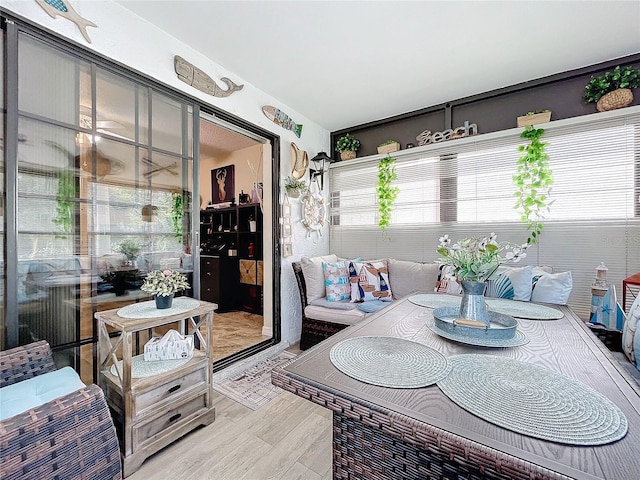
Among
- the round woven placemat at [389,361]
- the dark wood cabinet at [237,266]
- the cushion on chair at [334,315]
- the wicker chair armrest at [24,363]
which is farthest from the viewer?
Result: the dark wood cabinet at [237,266]

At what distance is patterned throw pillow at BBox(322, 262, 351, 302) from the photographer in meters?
2.96

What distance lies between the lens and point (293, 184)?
10.5 feet

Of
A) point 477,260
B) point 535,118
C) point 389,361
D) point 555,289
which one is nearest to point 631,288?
point 555,289

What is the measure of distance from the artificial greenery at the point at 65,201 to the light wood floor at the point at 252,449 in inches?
53.4

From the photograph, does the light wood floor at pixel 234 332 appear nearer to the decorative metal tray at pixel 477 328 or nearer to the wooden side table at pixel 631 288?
the decorative metal tray at pixel 477 328

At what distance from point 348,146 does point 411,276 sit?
6.00 feet

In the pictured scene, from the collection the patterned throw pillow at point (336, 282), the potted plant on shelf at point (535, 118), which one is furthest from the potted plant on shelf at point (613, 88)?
the patterned throw pillow at point (336, 282)

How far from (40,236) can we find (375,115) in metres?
3.21

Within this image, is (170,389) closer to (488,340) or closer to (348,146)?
(488,340)

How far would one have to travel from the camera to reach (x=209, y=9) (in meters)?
1.81

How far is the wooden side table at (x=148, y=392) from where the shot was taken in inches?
57.2

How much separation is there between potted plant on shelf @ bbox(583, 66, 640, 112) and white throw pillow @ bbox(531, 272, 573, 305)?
4.70 ft

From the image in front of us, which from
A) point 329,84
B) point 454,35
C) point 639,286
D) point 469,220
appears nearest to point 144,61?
point 329,84

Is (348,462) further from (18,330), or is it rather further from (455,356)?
(18,330)
